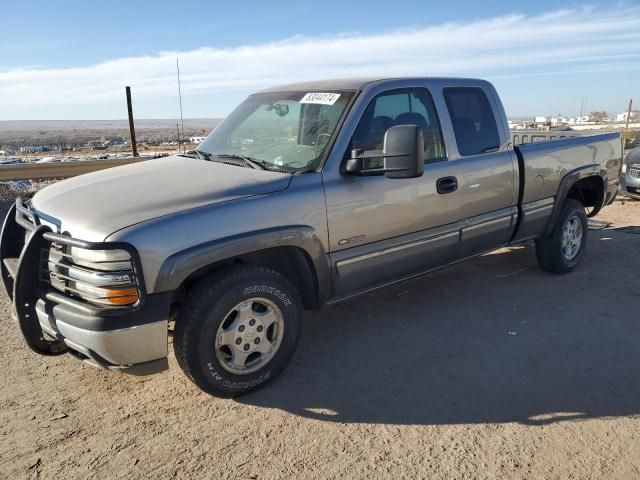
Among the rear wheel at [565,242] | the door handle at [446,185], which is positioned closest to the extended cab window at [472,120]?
the door handle at [446,185]

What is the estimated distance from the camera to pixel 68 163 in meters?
10.1

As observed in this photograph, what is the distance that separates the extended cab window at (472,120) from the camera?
4.35 m

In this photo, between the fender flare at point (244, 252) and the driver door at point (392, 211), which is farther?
the driver door at point (392, 211)

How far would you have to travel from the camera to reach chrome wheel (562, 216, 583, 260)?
5.51m

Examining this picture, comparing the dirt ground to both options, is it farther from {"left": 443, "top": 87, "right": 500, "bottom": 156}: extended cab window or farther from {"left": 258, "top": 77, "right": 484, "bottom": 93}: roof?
{"left": 258, "top": 77, "right": 484, "bottom": 93}: roof

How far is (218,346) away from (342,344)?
46.5 inches

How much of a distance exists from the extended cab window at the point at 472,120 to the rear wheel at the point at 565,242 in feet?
4.51

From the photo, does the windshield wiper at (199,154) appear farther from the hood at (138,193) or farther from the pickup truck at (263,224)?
the hood at (138,193)

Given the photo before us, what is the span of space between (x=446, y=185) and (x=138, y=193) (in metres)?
2.30

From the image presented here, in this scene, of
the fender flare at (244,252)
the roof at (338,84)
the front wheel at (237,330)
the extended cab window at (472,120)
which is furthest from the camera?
the extended cab window at (472,120)

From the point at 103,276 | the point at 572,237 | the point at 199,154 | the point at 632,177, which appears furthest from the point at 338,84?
the point at 632,177

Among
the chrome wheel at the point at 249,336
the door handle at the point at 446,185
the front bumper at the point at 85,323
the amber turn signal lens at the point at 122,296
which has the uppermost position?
the door handle at the point at 446,185

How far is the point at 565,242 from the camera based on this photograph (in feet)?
18.2

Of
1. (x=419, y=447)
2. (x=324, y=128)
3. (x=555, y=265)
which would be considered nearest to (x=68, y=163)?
(x=324, y=128)
